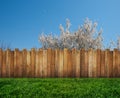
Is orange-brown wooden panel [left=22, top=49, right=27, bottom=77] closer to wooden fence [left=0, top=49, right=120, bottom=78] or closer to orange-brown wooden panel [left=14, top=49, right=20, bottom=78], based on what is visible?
wooden fence [left=0, top=49, right=120, bottom=78]

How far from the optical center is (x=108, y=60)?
16953mm

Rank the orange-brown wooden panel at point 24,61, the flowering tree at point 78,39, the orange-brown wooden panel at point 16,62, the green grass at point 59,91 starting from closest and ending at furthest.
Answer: the green grass at point 59,91 → the orange-brown wooden panel at point 24,61 → the orange-brown wooden panel at point 16,62 → the flowering tree at point 78,39

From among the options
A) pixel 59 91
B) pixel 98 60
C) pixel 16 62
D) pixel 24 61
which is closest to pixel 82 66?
pixel 98 60

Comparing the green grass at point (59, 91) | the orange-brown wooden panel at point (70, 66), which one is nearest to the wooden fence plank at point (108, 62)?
the orange-brown wooden panel at point (70, 66)

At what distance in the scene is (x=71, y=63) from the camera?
16.9m

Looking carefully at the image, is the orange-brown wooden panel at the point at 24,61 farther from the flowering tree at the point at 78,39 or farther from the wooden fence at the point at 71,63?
the flowering tree at the point at 78,39

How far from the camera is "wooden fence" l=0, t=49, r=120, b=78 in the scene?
1689cm

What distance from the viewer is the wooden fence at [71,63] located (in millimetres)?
16891

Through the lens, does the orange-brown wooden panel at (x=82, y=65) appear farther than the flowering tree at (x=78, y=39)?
No

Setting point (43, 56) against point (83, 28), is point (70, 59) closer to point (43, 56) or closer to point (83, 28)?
point (43, 56)

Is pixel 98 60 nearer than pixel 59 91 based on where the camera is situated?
No

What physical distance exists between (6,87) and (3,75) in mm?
6215

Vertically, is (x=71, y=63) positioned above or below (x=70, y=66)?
above

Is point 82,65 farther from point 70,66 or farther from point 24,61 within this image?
point 24,61
